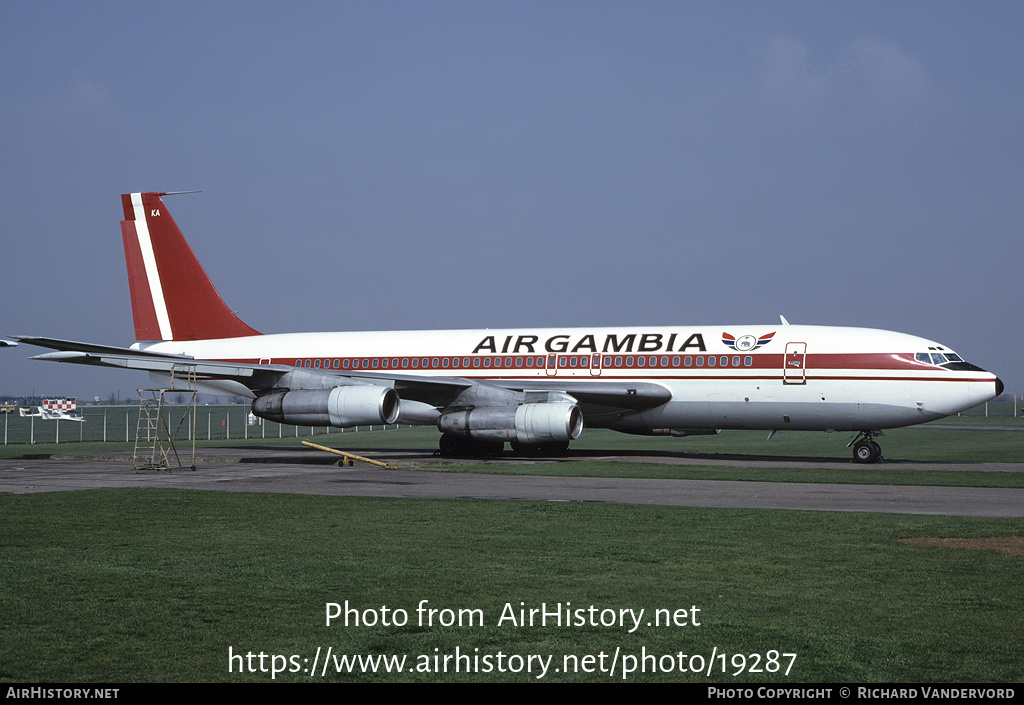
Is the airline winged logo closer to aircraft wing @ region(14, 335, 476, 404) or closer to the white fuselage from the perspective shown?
the white fuselage

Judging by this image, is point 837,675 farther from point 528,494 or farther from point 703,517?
point 528,494

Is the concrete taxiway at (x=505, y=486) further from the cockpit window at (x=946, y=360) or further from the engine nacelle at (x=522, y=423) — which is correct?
the cockpit window at (x=946, y=360)

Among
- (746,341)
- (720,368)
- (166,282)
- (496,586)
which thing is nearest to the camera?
(496,586)

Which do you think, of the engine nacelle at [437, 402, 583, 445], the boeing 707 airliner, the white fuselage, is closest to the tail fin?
the boeing 707 airliner

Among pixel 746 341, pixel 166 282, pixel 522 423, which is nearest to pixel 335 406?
pixel 522 423

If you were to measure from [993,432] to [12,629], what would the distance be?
49990mm

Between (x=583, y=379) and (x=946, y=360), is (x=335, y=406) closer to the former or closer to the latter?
(x=583, y=379)

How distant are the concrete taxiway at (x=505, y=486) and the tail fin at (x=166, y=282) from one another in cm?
1014

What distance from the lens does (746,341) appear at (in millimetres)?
30562

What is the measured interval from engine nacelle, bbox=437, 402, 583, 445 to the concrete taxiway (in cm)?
167

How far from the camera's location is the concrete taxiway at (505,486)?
17.8m

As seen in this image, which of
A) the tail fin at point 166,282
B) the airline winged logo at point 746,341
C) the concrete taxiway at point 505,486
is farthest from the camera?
the tail fin at point 166,282

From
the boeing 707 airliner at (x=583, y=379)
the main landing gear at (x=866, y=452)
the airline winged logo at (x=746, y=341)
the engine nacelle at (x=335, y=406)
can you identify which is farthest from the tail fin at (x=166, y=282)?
the main landing gear at (x=866, y=452)

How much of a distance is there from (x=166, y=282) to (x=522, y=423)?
16358mm
